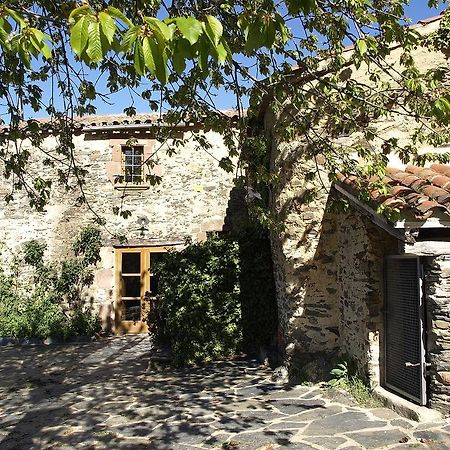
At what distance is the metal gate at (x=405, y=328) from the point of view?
15.8 feet

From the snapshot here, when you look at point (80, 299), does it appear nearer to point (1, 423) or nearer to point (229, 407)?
point (1, 423)

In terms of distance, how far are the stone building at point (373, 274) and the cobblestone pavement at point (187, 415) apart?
50 cm

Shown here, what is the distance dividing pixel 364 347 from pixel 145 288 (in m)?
7.14

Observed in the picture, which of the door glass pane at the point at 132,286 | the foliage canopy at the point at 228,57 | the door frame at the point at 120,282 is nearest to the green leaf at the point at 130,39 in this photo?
the foliage canopy at the point at 228,57

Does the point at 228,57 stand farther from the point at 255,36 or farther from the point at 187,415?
the point at 187,415

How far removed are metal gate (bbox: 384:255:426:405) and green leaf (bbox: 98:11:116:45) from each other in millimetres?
3906

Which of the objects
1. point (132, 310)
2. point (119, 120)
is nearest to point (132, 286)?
point (132, 310)

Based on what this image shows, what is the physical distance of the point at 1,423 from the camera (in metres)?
5.51

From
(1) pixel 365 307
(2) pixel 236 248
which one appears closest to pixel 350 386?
(1) pixel 365 307

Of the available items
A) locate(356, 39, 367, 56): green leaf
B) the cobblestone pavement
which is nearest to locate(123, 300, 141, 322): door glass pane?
the cobblestone pavement

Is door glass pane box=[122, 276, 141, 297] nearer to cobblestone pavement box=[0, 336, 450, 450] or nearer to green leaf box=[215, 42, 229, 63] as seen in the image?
cobblestone pavement box=[0, 336, 450, 450]

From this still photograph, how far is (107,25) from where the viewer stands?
6.27ft

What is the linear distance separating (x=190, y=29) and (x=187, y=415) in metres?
4.56

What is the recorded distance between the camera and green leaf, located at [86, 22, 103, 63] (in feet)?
6.09
